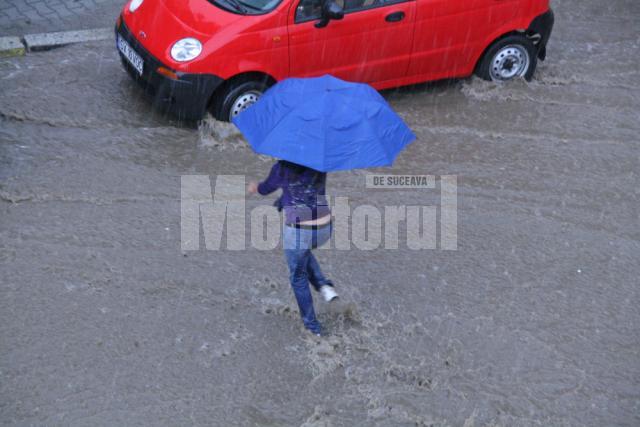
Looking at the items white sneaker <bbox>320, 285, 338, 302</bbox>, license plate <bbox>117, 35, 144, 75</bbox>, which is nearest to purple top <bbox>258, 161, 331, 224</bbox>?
white sneaker <bbox>320, 285, 338, 302</bbox>

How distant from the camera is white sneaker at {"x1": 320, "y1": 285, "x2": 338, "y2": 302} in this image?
5.56 meters

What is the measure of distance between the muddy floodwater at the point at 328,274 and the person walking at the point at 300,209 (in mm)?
761

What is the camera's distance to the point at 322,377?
5.36 m

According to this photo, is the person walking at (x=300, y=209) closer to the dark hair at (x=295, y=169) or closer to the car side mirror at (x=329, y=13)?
the dark hair at (x=295, y=169)

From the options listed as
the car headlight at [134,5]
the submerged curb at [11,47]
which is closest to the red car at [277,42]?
the car headlight at [134,5]

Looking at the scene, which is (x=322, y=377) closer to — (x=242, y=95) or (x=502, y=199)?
(x=502, y=199)

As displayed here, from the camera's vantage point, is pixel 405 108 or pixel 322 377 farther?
pixel 405 108

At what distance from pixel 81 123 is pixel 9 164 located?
917mm

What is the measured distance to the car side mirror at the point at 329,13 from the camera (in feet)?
25.4

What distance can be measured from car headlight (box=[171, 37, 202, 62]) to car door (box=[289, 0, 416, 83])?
92 centimetres

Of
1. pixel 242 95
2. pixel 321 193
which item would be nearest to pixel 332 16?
pixel 242 95

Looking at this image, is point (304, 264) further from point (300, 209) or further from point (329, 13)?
point (329, 13)

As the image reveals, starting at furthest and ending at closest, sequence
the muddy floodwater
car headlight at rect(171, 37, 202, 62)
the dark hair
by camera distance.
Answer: car headlight at rect(171, 37, 202, 62) → the muddy floodwater → the dark hair

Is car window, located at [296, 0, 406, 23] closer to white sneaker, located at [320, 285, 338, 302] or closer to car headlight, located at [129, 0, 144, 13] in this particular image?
car headlight, located at [129, 0, 144, 13]
